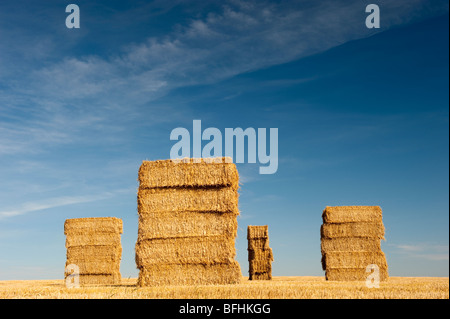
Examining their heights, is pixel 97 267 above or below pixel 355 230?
below

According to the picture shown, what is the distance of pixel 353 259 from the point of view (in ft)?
70.5

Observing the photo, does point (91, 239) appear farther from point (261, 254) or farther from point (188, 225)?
point (188, 225)

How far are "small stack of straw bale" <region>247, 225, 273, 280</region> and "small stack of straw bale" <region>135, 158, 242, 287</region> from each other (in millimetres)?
12546

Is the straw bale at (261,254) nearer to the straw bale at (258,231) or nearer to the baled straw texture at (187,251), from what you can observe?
the straw bale at (258,231)

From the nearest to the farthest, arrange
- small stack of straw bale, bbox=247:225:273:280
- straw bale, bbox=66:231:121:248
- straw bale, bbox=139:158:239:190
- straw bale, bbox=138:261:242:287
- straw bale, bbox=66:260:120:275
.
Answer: straw bale, bbox=138:261:242:287 → straw bale, bbox=139:158:239:190 → straw bale, bbox=66:260:120:275 → straw bale, bbox=66:231:121:248 → small stack of straw bale, bbox=247:225:273:280

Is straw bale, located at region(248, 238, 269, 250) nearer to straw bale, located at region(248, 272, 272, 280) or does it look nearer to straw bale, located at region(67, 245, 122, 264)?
straw bale, located at region(248, 272, 272, 280)

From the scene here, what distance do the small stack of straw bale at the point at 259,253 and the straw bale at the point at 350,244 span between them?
5.75 meters

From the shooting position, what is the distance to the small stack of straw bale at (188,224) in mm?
14789

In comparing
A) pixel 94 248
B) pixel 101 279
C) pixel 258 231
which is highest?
pixel 258 231

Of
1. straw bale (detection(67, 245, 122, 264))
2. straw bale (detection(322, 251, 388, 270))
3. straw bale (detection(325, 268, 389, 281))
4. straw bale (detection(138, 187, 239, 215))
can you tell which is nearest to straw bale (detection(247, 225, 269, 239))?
straw bale (detection(322, 251, 388, 270))

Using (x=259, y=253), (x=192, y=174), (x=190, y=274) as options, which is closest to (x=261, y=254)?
(x=259, y=253)

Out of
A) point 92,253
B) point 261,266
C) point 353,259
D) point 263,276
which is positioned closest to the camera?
point 353,259

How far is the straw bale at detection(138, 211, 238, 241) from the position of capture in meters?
14.9

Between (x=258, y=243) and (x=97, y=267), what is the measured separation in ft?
29.6
